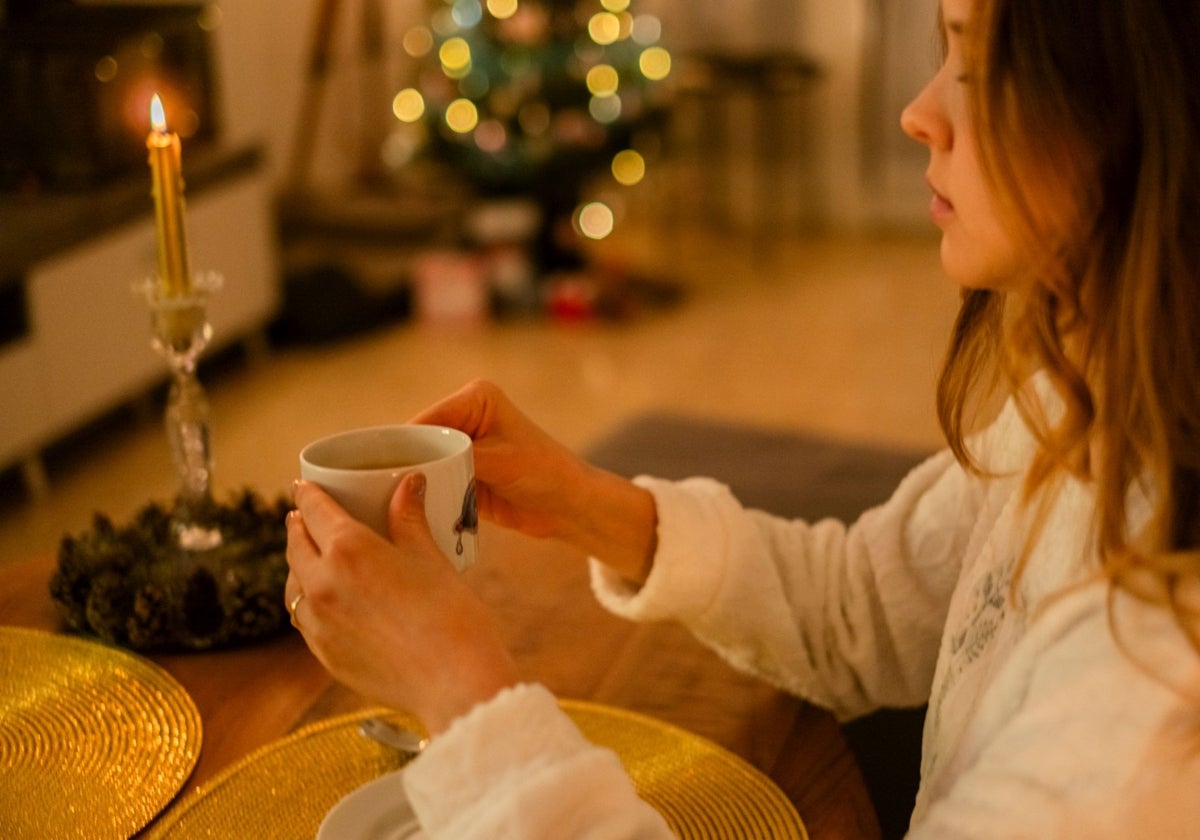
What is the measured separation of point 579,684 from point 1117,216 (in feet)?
1.52

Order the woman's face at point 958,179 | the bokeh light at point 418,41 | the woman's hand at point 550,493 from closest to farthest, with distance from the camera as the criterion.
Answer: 1. the woman's face at point 958,179
2. the woman's hand at point 550,493
3. the bokeh light at point 418,41

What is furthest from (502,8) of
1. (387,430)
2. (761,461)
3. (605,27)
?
(387,430)

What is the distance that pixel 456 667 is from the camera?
2.25 ft

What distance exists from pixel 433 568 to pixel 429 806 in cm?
12

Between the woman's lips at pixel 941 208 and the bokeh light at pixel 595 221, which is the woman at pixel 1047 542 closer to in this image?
the woman's lips at pixel 941 208

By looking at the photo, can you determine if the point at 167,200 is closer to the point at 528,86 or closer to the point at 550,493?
the point at 550,493

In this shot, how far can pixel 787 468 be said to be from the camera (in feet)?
5.67

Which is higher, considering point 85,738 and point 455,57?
point 455,57

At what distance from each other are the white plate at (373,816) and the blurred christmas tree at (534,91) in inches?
126

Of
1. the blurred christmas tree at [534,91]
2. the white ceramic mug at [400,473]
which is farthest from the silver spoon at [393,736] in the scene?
the blurred christmas tree at [534,91]

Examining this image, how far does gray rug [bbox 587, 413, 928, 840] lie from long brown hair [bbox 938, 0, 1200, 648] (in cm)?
59

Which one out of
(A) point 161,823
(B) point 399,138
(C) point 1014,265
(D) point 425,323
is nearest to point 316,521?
(A) point 161,823

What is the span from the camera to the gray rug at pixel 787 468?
124 cm

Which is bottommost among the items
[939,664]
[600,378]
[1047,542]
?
[600,378]
